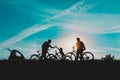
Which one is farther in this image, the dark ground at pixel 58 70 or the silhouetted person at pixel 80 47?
the silhouetted person at pixel 80 47

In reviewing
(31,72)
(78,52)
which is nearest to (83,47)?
(78,52)

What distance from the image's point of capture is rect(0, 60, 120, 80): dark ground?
1941 centimetres

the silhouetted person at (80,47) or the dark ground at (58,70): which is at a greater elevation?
the silhouetted person at (80,47)

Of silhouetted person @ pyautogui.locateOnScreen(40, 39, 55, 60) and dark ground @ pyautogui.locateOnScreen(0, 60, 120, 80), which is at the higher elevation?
silhouetted person @ pyautogui.locateOnScreen(40, 39, 55, 60)

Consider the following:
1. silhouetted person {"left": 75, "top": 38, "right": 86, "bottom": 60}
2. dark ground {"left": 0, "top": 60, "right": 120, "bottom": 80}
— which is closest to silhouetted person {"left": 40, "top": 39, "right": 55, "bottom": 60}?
silhouetted person {"left": 75, "top": 38, "right": 86, "bottom": 60}

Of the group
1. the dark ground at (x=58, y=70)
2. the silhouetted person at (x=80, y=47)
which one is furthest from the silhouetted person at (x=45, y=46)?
the dark ground at (x=58, y=70)

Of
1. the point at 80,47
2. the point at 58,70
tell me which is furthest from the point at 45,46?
the point at 58,70

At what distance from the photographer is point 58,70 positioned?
19.8 m

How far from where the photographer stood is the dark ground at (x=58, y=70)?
19.4m

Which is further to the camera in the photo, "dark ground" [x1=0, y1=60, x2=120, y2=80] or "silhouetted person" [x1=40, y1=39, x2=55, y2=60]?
"silhouetted person" [x1=40, y1=39, x2=55, y2=60]

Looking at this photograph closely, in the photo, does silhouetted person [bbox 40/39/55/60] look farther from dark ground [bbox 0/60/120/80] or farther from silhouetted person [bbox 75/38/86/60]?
dark ground [bbox 0/60/120/80]

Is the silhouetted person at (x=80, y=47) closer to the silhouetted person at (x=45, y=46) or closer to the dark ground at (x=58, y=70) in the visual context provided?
the silhouetted person at (x=45, y=46)

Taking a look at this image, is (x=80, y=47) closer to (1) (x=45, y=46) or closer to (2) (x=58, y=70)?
(1) (x=45, y=46)

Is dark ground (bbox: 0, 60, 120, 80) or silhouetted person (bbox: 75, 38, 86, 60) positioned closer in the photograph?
dark ground (bbox: 0, 60, 120, 80)
